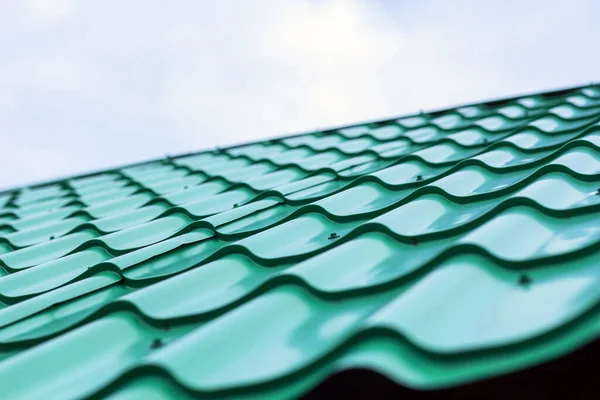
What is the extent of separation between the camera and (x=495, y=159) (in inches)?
112

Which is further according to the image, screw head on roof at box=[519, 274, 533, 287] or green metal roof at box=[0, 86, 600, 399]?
screw head on roof at box=[519, 274, 533, 287]

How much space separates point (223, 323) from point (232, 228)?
3.61ft

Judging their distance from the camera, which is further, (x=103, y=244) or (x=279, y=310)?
(x=103, y=244)

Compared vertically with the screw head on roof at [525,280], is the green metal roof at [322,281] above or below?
below

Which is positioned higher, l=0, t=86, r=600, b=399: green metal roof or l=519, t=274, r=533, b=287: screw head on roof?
l=519, t=274, r=533, b=287: screw head on roof

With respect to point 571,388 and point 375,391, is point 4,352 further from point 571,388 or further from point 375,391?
point 571,388

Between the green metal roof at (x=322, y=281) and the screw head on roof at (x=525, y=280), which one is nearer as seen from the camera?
the green metal roof at (x=322, y=281)

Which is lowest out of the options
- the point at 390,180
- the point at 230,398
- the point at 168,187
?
the point at 168,187

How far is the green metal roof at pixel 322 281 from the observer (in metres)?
1.21

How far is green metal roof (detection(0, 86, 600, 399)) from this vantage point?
47.6 inches

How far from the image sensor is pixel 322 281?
1.64 meters

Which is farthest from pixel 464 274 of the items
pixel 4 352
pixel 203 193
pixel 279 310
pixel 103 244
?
pixel 203 193

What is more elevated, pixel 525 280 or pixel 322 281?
pixel 525 280

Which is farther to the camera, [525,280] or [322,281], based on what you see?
[322,281]
